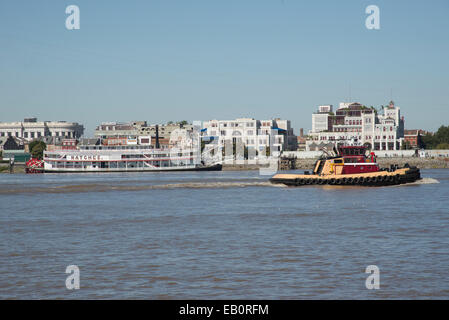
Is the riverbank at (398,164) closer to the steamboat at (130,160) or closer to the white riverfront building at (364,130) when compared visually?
the steamboat at (130,160)

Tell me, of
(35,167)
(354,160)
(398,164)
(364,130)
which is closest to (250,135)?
(364,130)

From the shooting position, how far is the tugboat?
6119 cm

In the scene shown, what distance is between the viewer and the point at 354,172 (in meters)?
62.9

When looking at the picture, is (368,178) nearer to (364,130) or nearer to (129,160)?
(129,160)

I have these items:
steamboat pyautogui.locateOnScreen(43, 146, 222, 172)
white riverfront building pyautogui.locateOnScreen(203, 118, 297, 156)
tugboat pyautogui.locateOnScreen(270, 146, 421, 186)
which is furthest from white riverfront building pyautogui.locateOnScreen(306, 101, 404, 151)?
tugboat pyautogui.locateOnScreen(270, 146, 421, 186)

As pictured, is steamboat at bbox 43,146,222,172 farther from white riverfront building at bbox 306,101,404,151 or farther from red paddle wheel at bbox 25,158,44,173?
white riverfront building at bbox 306,101,404,151

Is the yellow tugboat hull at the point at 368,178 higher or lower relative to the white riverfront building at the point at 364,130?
lower

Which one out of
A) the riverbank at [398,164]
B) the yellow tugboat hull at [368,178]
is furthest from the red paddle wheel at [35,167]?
the yellow tugboat hull at [368,178]

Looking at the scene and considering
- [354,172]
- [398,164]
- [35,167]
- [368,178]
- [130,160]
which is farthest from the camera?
[35,167]

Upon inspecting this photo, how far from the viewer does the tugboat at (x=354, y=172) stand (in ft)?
201
